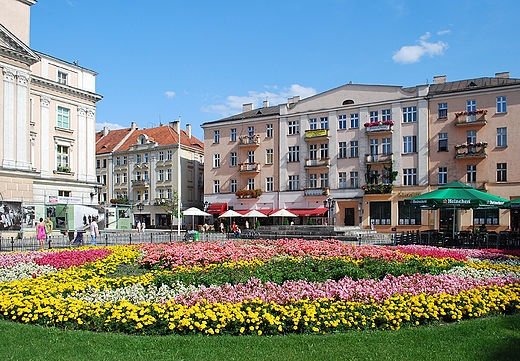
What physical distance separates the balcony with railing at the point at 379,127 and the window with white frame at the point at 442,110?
14.6 feet

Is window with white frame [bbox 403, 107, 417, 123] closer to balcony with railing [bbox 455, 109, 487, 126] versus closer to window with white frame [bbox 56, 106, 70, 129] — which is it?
balcony with railing [bbox 455, 109, 487, 126]

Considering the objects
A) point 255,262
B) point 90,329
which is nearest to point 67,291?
point 90,329

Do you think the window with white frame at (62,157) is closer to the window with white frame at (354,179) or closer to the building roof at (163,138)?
the building roof at (163,138)

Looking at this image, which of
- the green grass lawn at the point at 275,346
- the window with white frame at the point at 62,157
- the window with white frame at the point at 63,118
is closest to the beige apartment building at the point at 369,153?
the window with white frame at the point at 62,157

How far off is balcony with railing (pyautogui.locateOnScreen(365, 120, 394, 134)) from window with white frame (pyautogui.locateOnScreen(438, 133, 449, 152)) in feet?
15.9

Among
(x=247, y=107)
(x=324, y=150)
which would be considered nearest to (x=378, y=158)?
(x=324, y=150)

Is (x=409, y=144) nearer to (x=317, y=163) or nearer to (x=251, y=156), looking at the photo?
(x=317, y=163)

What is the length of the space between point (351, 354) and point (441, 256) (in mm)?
10190

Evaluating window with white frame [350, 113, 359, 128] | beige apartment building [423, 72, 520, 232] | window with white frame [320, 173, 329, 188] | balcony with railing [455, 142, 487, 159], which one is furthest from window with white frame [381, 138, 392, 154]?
window with white frame [320, 173, 329, 188]

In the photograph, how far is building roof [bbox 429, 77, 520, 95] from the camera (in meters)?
41.9

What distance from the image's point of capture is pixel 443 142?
4400 cm

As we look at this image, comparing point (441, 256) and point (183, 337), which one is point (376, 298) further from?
point (441, 256)

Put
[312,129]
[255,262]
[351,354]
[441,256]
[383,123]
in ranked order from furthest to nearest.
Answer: [312,129]
[383,123]
[441,256]
[255,262]
[351,354]

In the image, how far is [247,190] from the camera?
5375cm
